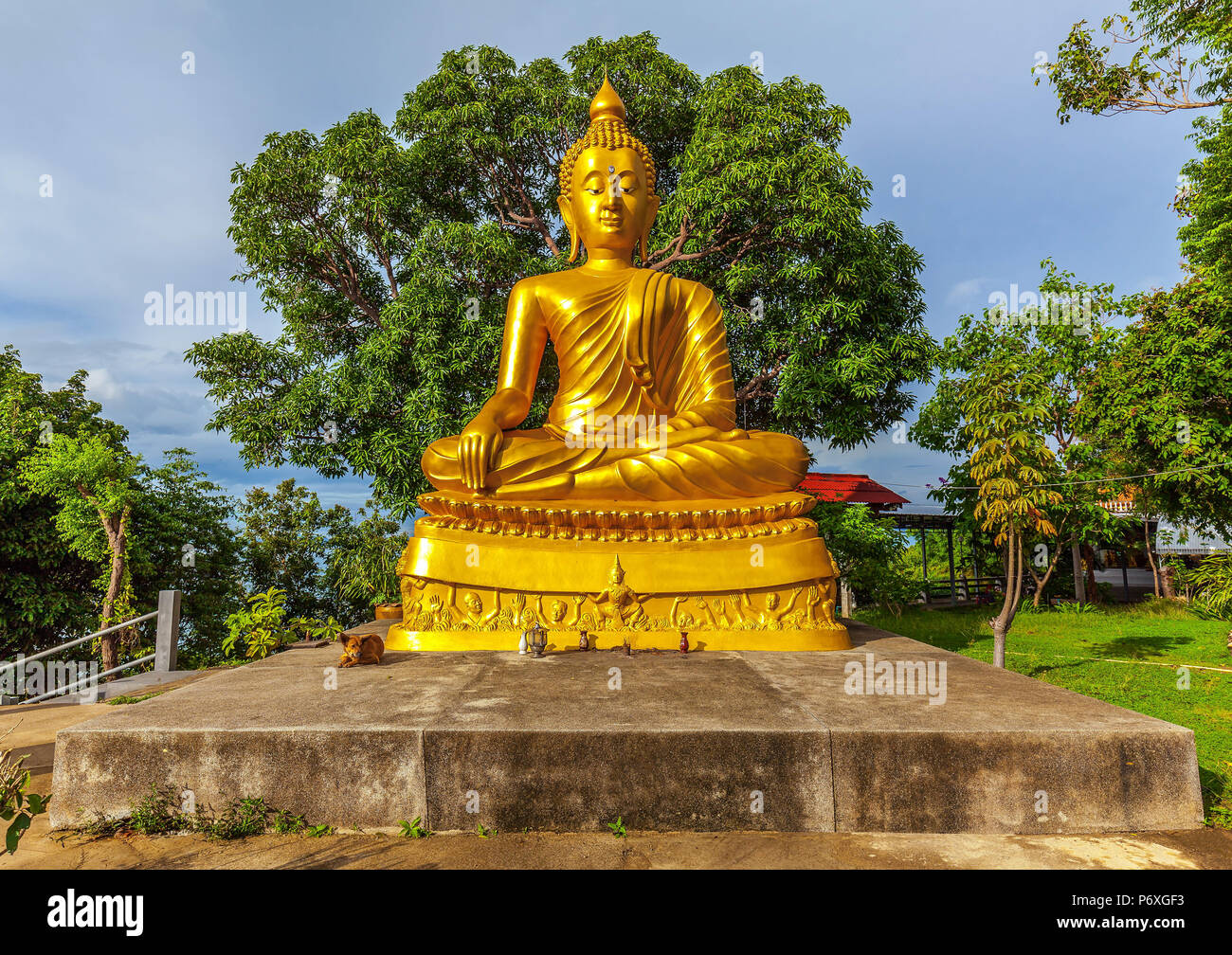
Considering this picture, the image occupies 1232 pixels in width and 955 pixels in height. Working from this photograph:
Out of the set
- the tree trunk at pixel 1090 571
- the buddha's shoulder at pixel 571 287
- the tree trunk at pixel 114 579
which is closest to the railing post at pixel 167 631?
the buddha's shoulder at pixel 571 287

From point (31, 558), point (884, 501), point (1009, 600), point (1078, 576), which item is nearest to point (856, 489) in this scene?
point (884, 501)

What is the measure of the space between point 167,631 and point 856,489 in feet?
45.4

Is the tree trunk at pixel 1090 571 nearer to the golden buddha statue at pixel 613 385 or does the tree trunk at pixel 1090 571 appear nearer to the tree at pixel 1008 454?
the tree at pixel 1008 454

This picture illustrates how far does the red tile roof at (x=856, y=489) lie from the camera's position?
15547mm

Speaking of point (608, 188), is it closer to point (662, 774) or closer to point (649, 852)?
point (662, 774)

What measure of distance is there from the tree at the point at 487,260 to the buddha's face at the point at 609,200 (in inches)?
87.1

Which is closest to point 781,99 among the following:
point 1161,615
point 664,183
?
point 664,183

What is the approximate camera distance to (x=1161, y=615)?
1227cm

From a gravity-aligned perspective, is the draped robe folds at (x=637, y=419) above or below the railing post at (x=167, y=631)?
above

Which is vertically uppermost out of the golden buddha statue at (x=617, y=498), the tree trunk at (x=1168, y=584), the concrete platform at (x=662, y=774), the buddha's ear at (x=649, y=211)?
the buddha's ear at (x=649, y=211)

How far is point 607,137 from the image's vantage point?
277 inches

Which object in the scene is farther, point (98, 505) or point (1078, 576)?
point (1078, 576)

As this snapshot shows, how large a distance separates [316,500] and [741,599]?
1282cm
